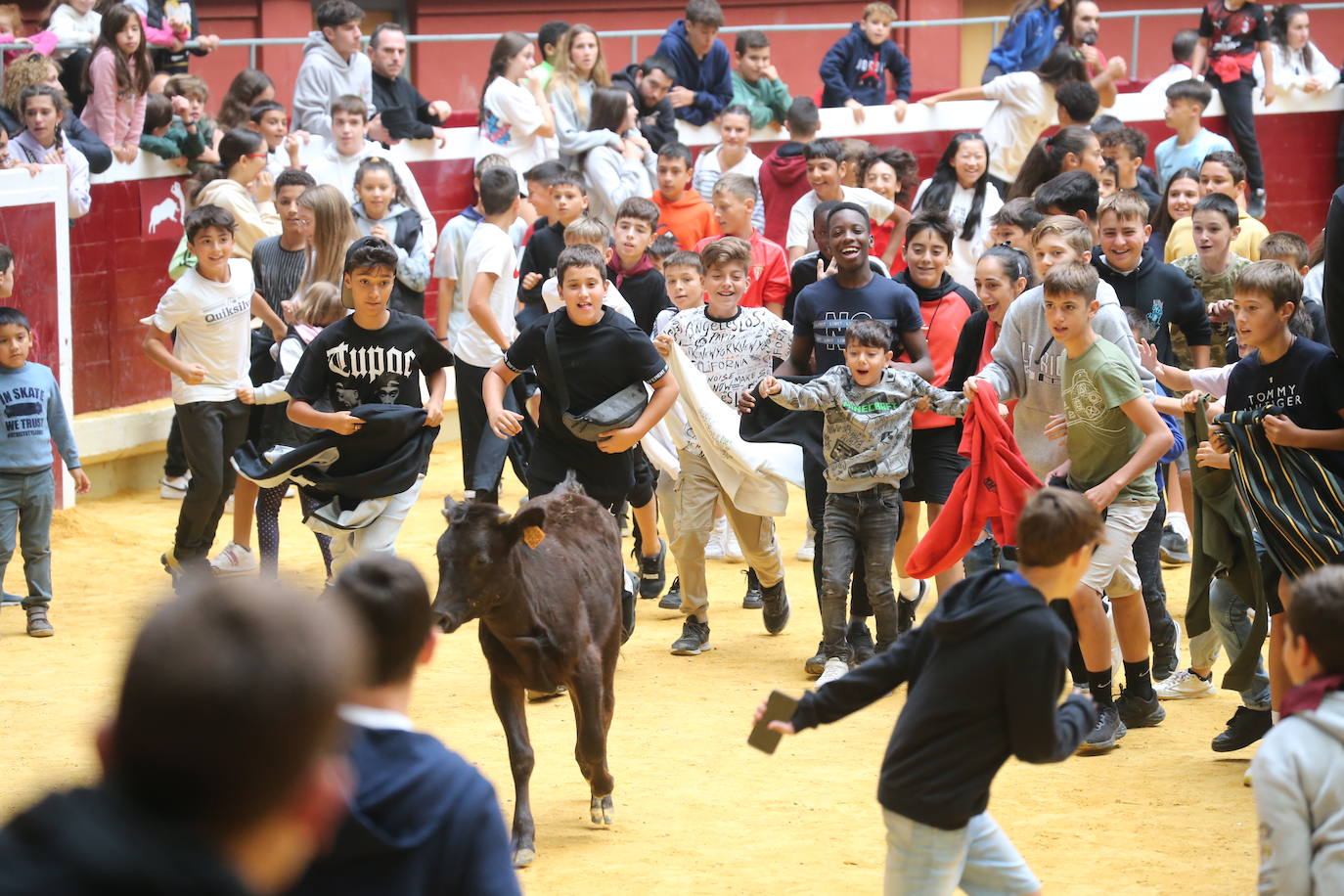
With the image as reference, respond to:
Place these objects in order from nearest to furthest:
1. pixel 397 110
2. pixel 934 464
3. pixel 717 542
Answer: pixel 934 464, pixel 717 542, pixel 397 110

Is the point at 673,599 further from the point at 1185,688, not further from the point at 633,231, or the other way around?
the point at 1185,688

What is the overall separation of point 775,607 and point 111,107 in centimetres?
684

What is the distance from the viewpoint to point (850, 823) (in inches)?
244

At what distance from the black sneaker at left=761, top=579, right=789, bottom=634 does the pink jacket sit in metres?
6.66

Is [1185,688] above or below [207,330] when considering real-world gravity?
below

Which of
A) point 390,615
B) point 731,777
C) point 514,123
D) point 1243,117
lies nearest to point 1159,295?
point 731,777

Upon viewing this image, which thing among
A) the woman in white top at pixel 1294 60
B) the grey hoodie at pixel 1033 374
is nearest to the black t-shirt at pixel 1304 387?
the grey hoodie at pixel 1033 374

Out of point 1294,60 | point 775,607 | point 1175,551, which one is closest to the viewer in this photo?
point 775,607

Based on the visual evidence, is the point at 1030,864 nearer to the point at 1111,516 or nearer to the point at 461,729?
the point at 1111,516

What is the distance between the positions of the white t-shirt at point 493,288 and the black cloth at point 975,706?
6.31 metres

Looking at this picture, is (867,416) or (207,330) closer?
(867,416)

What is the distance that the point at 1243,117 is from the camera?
58.8ft

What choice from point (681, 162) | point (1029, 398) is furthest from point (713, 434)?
point (681, 162)

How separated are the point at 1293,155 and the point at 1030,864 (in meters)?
15.5
